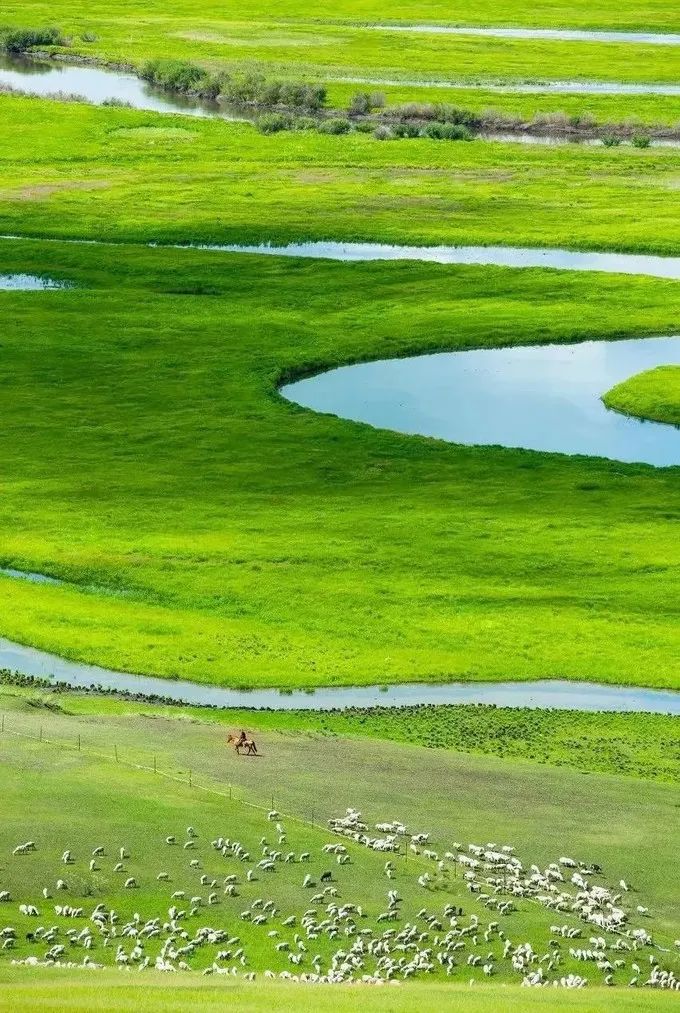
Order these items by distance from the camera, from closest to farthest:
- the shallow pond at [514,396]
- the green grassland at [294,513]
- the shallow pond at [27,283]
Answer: the green grassland at [294,513] < the shallow pond at [514,396] < the shallow pond at [27,283]

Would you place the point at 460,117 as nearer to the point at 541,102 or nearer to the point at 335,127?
the point at 335,127

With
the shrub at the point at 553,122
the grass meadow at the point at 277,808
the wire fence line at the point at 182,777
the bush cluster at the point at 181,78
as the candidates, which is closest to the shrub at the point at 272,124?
the shrub at the point at 553,122

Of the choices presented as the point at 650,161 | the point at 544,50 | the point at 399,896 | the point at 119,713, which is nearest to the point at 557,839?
the point at 399,896

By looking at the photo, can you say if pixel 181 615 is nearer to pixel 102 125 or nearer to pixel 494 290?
pixel 494 290

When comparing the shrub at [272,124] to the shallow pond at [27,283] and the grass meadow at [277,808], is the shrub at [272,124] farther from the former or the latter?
the grass meadow at [277,808]

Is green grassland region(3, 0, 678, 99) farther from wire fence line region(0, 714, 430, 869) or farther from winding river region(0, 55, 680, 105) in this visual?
wire fence line region(0, 714, 430, 869)

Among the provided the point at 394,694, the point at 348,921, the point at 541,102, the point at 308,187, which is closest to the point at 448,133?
the point at 541,102
